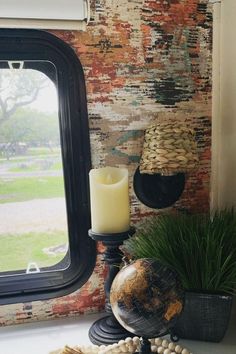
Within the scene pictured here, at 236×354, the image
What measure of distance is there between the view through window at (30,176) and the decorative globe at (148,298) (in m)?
0.49

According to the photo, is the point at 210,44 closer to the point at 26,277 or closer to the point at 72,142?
the point at 72,142

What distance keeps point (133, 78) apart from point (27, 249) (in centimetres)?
68

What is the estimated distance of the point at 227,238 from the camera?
3.45ft

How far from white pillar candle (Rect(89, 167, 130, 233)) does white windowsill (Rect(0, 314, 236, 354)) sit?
13.5 inches

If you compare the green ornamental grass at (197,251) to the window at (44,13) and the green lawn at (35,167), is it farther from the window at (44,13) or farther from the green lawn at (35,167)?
the window at (44,13)

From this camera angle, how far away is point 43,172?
1248 mm

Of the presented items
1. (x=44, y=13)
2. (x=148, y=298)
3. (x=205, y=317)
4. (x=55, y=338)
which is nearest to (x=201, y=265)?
(x=205, y=317)

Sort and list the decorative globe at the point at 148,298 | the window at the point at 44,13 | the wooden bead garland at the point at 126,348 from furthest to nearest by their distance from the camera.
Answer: the window at the point at 44,13, the wooden bead garland at the point at 126,348, the decorative globe at the point at 148,298

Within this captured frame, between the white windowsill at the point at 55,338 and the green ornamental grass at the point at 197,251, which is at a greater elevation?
the green ornamental grass at the point at 197,251

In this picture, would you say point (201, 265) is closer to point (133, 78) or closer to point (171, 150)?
point (171, 150)

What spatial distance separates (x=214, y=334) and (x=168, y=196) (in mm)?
453

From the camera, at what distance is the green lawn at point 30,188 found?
4.05 ft

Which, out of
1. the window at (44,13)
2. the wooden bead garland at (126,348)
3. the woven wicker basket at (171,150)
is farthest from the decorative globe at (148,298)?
the window at (44,13)

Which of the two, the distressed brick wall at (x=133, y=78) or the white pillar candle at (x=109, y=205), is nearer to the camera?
the white pillar candle at (x=109, y=205)
